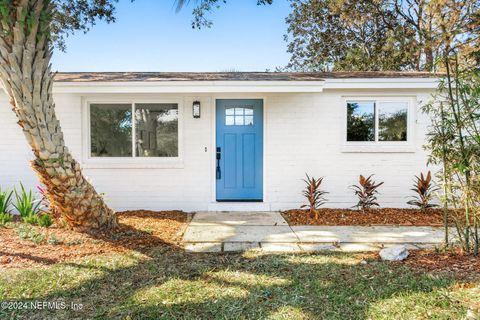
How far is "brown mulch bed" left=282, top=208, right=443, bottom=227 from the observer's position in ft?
20.7

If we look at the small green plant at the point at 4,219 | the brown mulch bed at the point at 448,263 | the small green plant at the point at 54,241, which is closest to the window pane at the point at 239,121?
the small green plant at the point at 54,241

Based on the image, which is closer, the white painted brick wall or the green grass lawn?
the green grass lawn

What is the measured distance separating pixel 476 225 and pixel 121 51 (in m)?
15.8

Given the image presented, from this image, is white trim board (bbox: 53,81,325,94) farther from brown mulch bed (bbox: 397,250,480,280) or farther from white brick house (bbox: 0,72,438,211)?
brown mulch bed (bbox: 397,250,480,280)

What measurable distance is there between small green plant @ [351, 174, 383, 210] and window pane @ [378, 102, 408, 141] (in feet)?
3.41

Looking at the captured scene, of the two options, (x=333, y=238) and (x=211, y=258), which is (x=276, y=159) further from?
(x=211, y=258)

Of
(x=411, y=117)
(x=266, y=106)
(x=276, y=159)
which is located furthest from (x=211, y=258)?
(x=411, y=117)

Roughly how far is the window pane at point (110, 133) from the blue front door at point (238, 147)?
2.01 m

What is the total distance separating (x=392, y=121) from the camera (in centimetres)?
750

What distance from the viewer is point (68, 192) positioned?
4.86 meters

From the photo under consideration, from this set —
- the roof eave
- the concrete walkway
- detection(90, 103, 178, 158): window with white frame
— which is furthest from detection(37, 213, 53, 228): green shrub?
the roof eave

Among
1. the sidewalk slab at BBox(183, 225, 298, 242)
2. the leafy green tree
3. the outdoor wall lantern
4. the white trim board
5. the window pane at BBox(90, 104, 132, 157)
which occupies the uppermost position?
the leafy green tree

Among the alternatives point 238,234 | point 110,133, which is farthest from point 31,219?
point 238,234

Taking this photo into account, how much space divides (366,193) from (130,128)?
5.30 m
